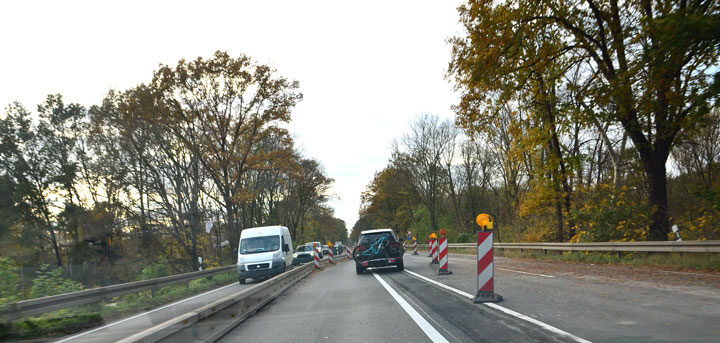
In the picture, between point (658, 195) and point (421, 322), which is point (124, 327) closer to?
point (421, 322)

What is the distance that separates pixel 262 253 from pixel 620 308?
15227 millimetres

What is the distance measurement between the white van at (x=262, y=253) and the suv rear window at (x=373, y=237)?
4398 mm

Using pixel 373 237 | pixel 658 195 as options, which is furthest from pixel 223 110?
pixel 658 195

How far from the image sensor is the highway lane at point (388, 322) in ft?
17.5

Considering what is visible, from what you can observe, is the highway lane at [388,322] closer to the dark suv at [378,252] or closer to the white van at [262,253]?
the dark suv at [378,252]

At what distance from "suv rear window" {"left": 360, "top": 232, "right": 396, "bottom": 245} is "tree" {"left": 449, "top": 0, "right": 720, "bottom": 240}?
594cm

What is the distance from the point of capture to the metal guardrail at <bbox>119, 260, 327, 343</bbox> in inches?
184

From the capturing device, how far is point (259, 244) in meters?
19.8

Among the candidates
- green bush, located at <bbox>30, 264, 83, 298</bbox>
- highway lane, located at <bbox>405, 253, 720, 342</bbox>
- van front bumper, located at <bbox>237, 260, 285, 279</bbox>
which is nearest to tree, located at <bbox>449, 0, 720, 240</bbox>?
highway lane, located at <bbox>405, 253, 720, 342</bbox>

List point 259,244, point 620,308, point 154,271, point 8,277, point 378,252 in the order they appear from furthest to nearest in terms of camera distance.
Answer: point 154,271, point 259,244, point 378,252, point 8,277, point 620,308

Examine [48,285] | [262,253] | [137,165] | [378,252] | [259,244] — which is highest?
[137,165]

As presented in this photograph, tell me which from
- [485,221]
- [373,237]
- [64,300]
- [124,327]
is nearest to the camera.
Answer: [485,221]

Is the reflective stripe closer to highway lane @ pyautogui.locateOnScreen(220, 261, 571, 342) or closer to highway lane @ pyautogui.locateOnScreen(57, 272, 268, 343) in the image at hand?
highway lane @ pyautogui.locateOnScreen(220, 261, 571, 342)

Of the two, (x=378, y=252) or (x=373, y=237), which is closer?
(x=378, y=252)
